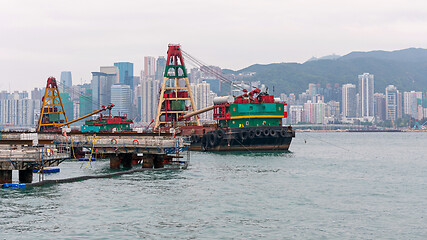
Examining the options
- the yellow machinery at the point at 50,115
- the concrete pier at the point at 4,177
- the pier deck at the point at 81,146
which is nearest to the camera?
the pier deck at the point at 81,146

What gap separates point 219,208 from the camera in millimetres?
41469

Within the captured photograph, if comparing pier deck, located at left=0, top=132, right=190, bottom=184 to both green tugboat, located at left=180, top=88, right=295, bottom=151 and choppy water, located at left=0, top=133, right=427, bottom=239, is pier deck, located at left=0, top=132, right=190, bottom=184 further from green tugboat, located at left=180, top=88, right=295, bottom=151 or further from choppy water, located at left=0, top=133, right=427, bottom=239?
green tugboat, located at left=180, top=88, right=295, bottom=151

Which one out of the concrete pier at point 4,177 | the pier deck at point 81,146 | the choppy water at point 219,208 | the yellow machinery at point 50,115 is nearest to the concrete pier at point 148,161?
the pier deck at point 81,146

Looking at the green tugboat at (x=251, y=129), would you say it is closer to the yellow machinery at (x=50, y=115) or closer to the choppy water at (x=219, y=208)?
the choppy water at (x=219, y=208)

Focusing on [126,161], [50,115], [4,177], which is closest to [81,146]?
[126,161]

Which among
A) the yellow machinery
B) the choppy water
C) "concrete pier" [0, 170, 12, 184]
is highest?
the yellow machinery

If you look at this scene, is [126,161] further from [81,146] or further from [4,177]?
[4,177]

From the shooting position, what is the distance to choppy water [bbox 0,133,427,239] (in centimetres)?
3394

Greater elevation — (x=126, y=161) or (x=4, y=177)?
(x=126, y=161)

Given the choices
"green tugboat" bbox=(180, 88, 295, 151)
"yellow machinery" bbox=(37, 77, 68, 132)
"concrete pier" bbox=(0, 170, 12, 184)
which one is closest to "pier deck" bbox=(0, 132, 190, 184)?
"concrete pier" bbox=(0, 170, 12, 184)

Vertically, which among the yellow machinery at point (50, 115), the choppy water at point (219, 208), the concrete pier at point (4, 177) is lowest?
the choppy water at point (219, 208)

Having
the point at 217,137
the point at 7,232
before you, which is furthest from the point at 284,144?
the point at 7,232

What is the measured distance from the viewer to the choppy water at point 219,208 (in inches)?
1336

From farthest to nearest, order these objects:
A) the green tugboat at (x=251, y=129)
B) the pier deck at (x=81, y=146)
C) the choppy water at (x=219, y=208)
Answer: the green tugboat at (x=251, y=129)
the pier deck at (x=81, y=146)
the choppy water at (x=219, y=208)
